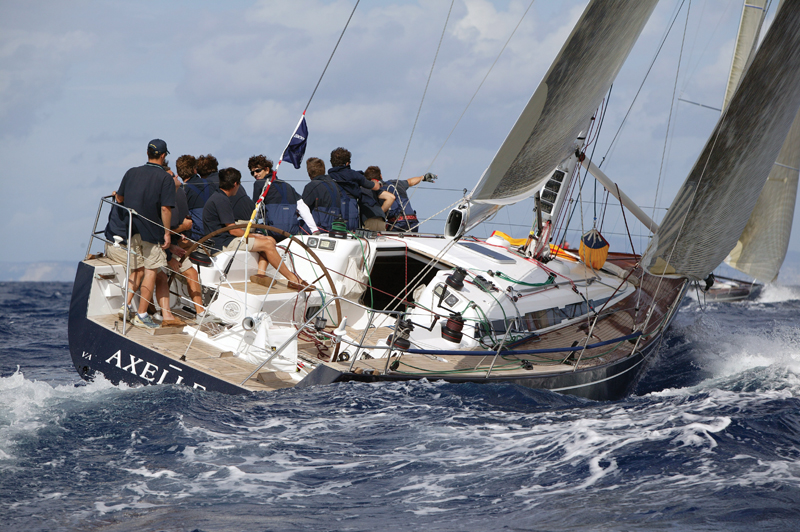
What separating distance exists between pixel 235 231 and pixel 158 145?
1.10 m

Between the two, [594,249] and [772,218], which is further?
[772,218]

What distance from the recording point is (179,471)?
4.18 m

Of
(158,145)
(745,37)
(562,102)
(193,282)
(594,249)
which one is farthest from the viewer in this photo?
(745,37)

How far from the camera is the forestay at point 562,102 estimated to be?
6.20 metres

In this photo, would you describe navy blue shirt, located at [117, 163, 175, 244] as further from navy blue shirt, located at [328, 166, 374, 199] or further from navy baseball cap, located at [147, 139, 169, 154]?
navy blue shirt, located at [328, 166, 374, 199]

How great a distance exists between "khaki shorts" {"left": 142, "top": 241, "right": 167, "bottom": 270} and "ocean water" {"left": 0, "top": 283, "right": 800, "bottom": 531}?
3.42 feet

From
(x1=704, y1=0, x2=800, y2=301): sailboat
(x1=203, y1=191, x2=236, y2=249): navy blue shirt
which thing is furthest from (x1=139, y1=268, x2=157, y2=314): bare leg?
(x1=704, y1=0, x2=800, y2=301): sailboat

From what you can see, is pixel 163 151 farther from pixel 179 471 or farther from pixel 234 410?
pixel 179 471

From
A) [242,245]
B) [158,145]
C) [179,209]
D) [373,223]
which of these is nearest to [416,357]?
[242,245]

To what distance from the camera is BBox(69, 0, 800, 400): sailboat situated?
579 centimetres

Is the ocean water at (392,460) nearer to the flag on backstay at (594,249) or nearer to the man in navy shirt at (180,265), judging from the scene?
the man in navy shirt at (180,265)

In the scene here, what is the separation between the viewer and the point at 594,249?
870cm

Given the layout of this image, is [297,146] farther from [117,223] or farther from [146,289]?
[146,289]

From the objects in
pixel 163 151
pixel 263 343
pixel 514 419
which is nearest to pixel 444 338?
pixel 514 419
